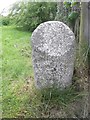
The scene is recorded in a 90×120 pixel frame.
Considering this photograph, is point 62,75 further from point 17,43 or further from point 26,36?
point 26,36

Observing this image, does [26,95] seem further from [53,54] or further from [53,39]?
[53,39]

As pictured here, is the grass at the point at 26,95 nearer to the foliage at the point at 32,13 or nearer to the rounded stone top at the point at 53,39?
the rounded stone top at the point at 53,39

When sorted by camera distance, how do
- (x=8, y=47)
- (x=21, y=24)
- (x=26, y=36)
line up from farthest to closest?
(x=21, y=24) → (x=26, y=36) → (x=8, y=47)

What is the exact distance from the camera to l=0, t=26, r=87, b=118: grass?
247 cm

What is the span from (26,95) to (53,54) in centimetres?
59

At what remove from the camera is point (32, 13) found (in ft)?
16.3

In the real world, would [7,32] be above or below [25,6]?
below

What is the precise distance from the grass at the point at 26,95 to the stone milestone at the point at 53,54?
0.12 metres

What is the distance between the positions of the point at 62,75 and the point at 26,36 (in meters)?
2.38

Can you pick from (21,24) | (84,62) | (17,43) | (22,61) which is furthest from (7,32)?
(84,62)

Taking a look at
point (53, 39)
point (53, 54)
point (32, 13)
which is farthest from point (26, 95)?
point (32, 13)

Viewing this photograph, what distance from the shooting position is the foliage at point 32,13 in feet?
16.0

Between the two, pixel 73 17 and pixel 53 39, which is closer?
pixel 53 39

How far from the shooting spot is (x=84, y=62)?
296 centimetres
